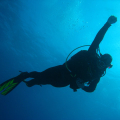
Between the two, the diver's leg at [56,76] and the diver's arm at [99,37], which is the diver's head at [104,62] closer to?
the diver's arm at [99,37]

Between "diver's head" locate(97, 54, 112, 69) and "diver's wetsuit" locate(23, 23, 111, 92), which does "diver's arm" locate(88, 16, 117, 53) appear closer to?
"diver's wetsuit" locate(23, 23, 111, 92)

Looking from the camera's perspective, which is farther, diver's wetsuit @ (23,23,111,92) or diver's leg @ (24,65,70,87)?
diver's leg @ (24,65,70,87)

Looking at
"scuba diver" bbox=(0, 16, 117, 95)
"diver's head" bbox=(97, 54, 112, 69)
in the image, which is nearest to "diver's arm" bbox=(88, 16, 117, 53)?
"scuba diver" bbox=(0, 16, 117, 95)

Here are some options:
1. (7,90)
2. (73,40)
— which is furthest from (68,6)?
(7,90)

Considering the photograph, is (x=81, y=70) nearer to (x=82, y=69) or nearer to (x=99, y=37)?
(x=82, y=69)

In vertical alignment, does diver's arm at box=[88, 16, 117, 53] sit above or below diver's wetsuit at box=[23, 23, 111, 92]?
above

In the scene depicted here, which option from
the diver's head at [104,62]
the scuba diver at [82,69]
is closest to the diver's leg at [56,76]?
the scuba diver at [82,69]

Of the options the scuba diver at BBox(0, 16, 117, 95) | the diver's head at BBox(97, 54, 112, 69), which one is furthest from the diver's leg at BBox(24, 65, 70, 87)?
the diver's head at BBox(97, 54, 112, 69)

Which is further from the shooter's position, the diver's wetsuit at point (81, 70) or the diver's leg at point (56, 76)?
the diver's leg at point (56, 76)

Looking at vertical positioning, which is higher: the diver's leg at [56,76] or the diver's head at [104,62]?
the diver's head at [104,62]

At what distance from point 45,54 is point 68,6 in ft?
47.9

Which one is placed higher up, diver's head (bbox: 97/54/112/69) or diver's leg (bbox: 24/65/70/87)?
diver's head (bbox: 97/54/112/69)

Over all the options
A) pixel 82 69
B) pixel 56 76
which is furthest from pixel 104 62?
pixel 56 76

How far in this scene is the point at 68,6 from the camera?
11984 mm
